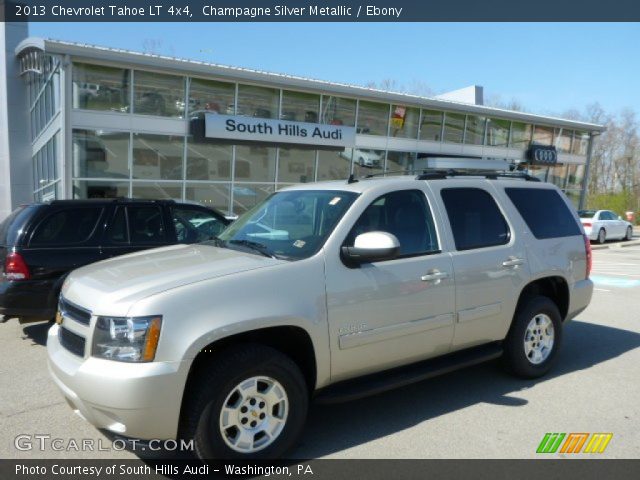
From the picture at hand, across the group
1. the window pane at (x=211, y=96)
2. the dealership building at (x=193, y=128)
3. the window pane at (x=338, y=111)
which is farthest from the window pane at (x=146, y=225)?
the window pane at (x=338, y=111)

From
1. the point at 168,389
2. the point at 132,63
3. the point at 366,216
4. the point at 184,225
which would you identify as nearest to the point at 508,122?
the point at 132,63

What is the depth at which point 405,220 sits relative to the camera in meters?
4.07

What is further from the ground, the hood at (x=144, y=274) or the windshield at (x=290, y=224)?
the windshield at (x=290, y=224)

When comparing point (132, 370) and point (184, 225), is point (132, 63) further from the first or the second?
point (132, 370)

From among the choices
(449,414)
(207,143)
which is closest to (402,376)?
(449,414)

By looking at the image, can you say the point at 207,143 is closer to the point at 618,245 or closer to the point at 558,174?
the point at 618,245

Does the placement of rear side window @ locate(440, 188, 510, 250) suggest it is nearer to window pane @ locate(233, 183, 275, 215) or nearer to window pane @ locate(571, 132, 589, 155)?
window pane @ locate(233, 183, 275, 215)

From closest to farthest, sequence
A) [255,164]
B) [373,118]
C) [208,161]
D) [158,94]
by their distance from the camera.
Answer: [158,94]
[208,161]
[255,164]
[373,118]

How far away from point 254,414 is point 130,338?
90cm

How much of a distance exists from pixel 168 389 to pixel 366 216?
1835 mm

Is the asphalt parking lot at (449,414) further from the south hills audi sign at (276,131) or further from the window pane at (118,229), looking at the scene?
the south hills audi sign at (276,131)

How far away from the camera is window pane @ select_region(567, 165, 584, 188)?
29484 millimetres

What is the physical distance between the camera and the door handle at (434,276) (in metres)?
3.87

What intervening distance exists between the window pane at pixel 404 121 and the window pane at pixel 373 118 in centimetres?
38
